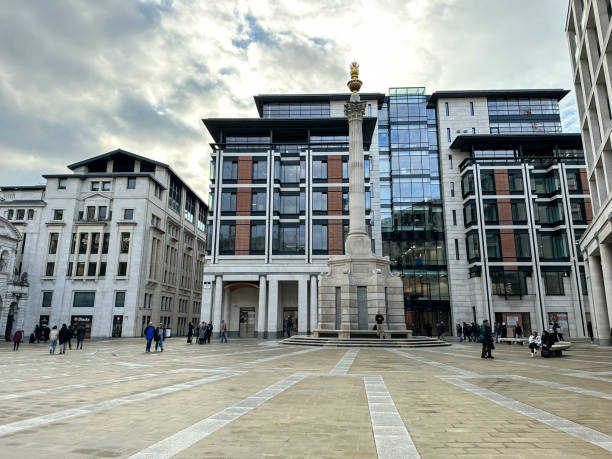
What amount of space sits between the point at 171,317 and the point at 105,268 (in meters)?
15.1

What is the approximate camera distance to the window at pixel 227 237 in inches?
1876

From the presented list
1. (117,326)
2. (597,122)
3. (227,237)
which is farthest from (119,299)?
(597,122)

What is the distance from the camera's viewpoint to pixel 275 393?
9570 millimetres

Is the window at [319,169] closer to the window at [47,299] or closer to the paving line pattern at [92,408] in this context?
the window at [47,299]

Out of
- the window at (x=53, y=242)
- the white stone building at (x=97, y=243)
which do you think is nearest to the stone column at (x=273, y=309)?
the white stone building at (x=97, y=243)

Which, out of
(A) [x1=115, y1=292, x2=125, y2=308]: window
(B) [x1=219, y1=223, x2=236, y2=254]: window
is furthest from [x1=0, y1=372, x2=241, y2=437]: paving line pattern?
(A) [x1=115, y1=292, x2=125, y2=308]: window

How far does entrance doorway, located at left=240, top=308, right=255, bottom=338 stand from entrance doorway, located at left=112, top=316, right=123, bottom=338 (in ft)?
52.8

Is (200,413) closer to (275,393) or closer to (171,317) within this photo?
(275,393)

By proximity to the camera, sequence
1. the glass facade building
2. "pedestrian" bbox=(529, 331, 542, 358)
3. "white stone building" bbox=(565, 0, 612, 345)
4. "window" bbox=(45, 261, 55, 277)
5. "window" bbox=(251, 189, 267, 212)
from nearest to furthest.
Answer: "pedestrian" bbox=(529, 331, 542, 358), "white stone building" bbox=(565, 0, 612, 345), "window" bbox=(251, 189, 267, 212), "window" bbox=(45, 261, 55, 277), the glass facade building

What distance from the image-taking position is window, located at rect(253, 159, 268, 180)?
4958cm

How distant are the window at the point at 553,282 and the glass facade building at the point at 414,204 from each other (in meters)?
12.0

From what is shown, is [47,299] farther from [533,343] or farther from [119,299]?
[533,343]

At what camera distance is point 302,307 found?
4547cm

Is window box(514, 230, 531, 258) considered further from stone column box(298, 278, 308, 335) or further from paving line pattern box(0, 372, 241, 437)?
paving line pattern box(0, 372, 241, 437)
